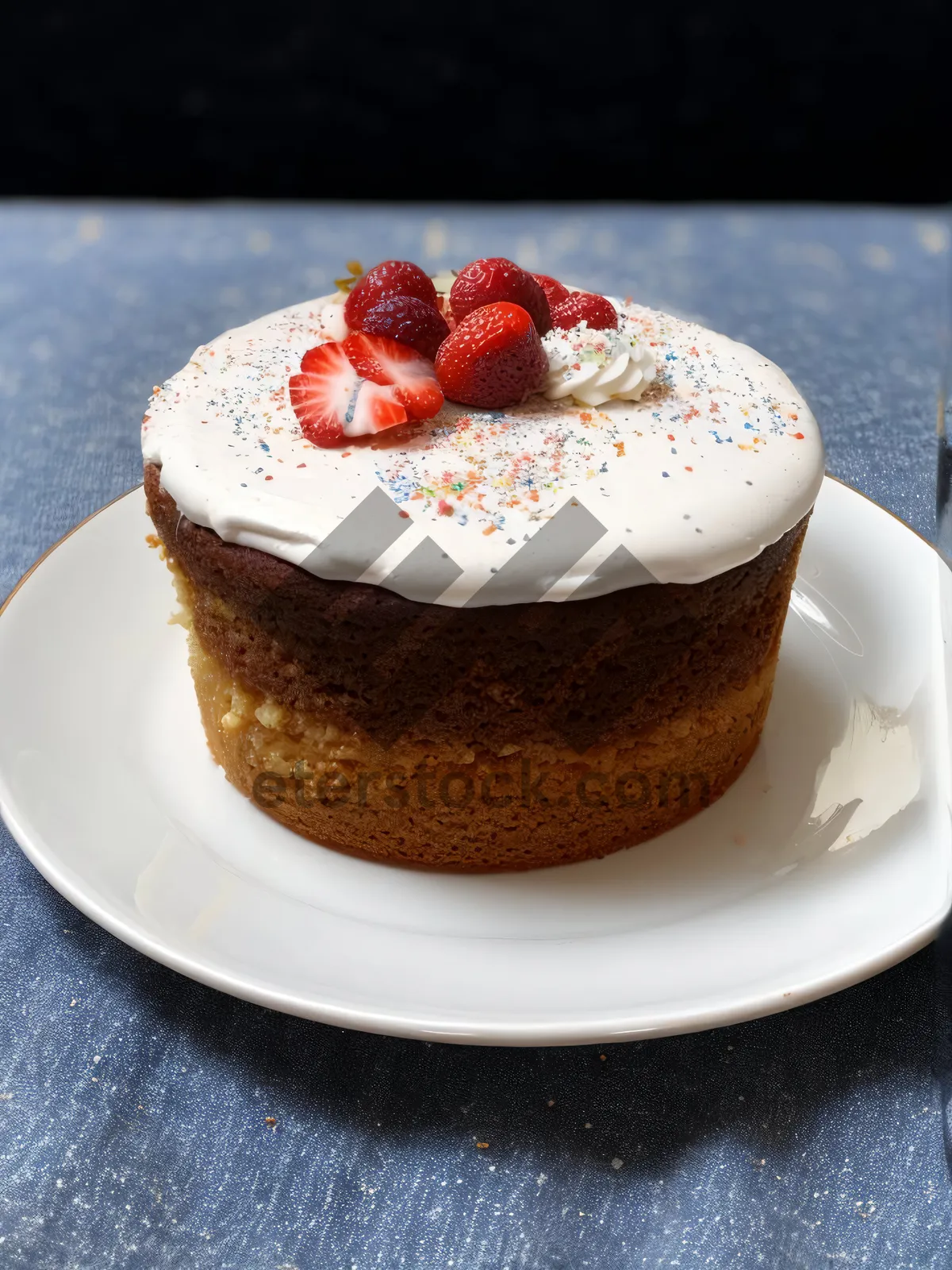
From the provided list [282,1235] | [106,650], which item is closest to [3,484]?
[106,650]

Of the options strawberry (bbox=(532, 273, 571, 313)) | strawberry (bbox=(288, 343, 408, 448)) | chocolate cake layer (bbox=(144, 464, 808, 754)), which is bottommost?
chocolate cake layer (bbox=(144, 464, 808, 754))

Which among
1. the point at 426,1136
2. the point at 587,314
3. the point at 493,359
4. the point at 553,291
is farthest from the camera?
the point at 553,291

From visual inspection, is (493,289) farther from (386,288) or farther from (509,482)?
(509,482)

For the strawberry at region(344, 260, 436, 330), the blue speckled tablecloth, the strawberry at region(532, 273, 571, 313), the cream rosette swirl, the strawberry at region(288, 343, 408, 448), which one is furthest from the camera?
the strawberry at region(532, 273, 571, 313)

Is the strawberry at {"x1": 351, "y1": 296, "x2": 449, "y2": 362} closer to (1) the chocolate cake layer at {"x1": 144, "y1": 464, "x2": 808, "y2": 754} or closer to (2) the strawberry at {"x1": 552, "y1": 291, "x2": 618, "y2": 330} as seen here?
(2) the strawberry at {"x1": 552, "y1": 291, "x2": 618, "y2": 330}

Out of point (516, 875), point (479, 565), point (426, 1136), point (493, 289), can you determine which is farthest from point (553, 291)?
point (426, 1136)

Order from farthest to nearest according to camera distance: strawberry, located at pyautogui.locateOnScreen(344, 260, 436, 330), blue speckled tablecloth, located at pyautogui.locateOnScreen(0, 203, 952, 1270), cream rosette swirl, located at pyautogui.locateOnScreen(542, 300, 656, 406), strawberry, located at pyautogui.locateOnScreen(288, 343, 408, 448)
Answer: strawberry, located at pyautogui.locateOnScreen(344, 260, 436, 330)
cream rosette swirl, located at pyautogui.locateOnScreen(542, 300, 656, 406)
strawberry, located at pyautogui.locateOnScreen(288, 343, 408, 448)
blue speckled tablecloth, located at pyautogui.locateOnScreen(0, 203, 952, 1270)

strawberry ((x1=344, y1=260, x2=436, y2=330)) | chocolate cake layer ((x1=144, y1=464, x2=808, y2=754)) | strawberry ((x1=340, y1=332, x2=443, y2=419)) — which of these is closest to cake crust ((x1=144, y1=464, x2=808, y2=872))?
chocolate cake layer ((x1=144, y1=464, x2=808, y2=754))
